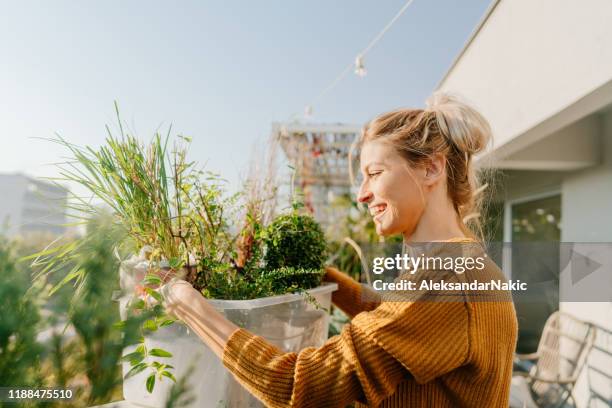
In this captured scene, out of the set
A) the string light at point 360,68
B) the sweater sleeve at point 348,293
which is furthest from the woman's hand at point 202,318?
the string light at point 360,68

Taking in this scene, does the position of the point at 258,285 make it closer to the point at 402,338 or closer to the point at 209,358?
the point at 209,358

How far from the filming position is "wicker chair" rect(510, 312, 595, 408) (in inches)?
115

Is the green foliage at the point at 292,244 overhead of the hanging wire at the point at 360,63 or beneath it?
beneath

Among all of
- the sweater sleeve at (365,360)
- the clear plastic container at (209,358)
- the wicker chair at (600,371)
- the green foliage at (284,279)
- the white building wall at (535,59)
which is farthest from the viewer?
the wicker chair at (600,371)

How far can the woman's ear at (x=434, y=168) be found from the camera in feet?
3.54

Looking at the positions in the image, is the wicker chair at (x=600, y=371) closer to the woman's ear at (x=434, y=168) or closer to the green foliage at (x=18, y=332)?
the woman's ear at (x=434, y=168)

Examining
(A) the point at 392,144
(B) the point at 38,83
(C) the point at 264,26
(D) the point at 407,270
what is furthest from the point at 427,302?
(C) the point at 264,26

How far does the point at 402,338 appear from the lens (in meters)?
0.82

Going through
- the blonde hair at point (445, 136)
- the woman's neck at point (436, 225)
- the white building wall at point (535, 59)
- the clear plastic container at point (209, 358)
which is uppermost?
the white building wall at point (535, 59)

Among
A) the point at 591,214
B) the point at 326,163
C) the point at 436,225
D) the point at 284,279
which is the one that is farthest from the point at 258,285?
the point at 326,163

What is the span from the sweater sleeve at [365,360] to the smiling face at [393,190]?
271 millimetres

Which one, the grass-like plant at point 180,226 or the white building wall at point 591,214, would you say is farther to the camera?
the white building wall at point 591,214

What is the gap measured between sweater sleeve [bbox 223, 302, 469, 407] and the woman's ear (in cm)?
35

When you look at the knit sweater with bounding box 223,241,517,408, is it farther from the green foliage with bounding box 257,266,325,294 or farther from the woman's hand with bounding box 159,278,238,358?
the green foliage with bounding box 257,266,325,294
